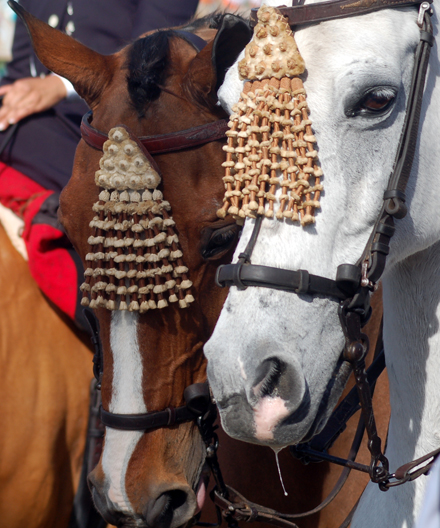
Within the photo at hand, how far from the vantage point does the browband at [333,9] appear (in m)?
1.30

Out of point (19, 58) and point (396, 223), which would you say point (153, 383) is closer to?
point (396, 223)

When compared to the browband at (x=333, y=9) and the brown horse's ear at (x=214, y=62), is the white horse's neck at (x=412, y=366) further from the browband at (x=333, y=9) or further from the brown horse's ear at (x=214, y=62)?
the brown horse's ear at (x=214, y=62)

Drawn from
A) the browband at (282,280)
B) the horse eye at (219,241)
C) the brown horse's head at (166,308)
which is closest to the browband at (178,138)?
the brown horse's head at (166,308)

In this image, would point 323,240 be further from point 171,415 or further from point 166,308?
point 171,415

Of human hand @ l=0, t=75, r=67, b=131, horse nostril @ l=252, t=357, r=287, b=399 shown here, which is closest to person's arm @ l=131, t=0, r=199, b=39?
human hand @ l=0, t=75, r=67, b=131

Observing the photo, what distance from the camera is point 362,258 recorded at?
1279 millimetres

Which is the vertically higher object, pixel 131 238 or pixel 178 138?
pixel 178 138

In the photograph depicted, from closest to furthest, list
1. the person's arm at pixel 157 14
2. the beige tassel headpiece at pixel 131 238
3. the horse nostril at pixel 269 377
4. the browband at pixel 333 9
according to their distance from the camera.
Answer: the horse nostril at pixel 269 377
the browband at pixel 333 9
the beige tassel headpiece at pixel 131 238
the person's arm at pixel 157 14

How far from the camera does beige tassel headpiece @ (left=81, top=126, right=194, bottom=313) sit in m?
1.76

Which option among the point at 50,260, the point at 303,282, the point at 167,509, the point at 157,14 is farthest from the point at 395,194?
the point at 157,14

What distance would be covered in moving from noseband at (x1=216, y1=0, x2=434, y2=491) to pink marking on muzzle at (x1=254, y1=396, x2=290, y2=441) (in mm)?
186

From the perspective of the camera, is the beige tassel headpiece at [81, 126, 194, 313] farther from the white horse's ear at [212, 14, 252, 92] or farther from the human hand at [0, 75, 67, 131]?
the human hand at [0, 75, 67, 131]

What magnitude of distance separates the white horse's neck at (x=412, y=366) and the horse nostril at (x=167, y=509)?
0.60 meters

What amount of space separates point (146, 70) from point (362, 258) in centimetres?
99
